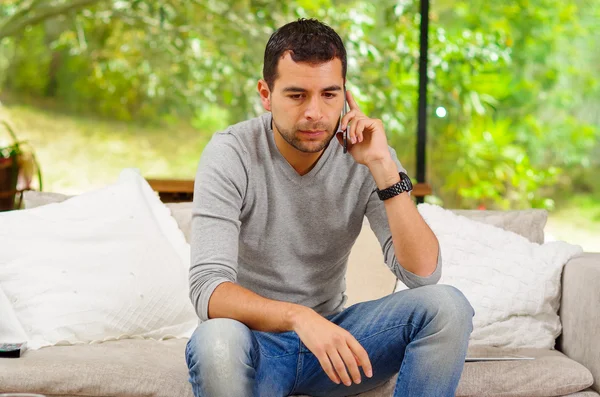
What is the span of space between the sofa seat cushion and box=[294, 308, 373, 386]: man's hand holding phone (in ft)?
1.27

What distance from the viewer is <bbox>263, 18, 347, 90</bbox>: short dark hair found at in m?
1.60

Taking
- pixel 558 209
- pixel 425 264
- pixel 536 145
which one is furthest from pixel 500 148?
pixel 425 264

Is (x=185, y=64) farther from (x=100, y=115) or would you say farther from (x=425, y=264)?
(x=425, y=264)

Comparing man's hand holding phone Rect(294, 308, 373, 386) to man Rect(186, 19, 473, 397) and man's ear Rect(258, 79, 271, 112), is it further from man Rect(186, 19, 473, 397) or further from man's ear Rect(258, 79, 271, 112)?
man's ear Rect(258, 79, 271, 112)

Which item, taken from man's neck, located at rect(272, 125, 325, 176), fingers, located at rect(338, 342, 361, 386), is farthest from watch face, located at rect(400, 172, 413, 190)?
fingers, located at rect(338, 342, 361, 386)

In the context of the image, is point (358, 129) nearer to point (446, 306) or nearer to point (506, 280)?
point (446, 306)

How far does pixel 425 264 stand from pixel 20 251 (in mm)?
Answer: 1161

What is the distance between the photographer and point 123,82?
173 inches

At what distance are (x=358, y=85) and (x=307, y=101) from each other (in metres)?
2.68

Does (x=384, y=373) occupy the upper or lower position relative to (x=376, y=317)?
lower

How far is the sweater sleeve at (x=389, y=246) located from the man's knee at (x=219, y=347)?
1.36 feet

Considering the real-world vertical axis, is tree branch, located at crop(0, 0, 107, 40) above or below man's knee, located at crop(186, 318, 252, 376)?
above

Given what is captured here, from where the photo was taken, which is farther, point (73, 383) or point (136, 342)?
point (136, 342)

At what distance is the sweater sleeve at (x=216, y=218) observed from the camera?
1.50 m
